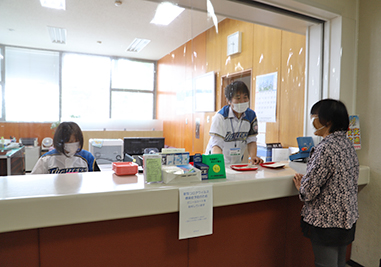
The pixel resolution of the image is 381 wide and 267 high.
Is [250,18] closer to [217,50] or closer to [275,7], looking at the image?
[275,7]

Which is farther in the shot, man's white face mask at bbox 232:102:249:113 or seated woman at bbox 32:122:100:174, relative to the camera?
man's white face mask at bbox 232:102:249:113

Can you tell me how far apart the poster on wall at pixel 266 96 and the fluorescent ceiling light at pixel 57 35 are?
1907 millimetres

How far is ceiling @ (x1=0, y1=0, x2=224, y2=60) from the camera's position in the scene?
1532mm

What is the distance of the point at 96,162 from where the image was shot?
1902 mm

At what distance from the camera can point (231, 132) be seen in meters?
2.03

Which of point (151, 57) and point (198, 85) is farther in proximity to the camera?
point (198, 85)

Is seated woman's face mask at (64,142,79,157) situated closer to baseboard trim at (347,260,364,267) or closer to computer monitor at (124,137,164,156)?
computer monitor at (124,137,164,156)

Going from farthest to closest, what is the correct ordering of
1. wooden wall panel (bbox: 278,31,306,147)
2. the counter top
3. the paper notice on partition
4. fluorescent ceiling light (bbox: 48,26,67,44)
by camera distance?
wooden wall panel (bbox: 278,31,306,147) → fluorescent ceiling light (bbox: 48,26,67,44) → the paper notice on partition → the counter top

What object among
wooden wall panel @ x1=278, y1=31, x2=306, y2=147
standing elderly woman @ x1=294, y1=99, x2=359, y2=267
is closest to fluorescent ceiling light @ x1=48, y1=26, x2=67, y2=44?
standing elderly woman @ x1=294, y1=99, x2=359, y2=267

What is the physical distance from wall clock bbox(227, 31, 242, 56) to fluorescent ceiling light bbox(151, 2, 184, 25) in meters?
0.95

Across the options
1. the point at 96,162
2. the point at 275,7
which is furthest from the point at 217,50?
the point at 96,162

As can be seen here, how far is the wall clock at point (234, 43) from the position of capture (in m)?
2.66

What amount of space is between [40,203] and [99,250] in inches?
13.5

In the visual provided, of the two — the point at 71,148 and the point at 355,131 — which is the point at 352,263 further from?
the point at 71,148
